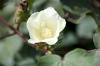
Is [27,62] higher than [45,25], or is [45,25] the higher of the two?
[45,25]

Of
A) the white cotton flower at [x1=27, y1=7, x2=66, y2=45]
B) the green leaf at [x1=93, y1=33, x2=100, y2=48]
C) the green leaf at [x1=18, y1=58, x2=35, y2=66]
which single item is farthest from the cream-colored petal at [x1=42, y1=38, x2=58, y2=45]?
the green leaf at [x1=18, y1=58, x2=35, y2=66]

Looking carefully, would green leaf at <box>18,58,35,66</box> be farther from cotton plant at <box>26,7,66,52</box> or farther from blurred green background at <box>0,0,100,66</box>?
cotton plant at <box>26,7,66,52</box>

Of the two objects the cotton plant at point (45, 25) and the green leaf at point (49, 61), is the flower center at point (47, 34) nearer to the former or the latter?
the cotton plant at point (45, 25)

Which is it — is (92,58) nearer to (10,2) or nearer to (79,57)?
(79,57)

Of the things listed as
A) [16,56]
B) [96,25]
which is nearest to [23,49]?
[16,56]

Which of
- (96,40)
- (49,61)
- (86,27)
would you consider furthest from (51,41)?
(86,27)

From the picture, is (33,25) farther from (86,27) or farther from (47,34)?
(86,27)
